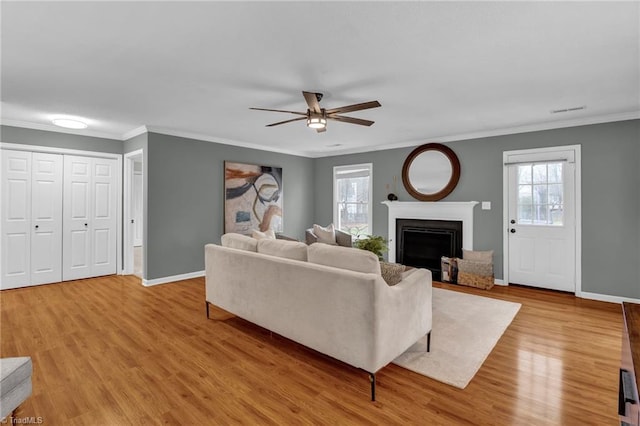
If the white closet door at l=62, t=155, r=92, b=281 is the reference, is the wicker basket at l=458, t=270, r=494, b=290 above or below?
below

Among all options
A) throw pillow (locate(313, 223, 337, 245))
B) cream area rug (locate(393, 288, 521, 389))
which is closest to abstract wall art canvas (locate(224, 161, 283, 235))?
throw pillow (locate(313, 223, 337, 245))

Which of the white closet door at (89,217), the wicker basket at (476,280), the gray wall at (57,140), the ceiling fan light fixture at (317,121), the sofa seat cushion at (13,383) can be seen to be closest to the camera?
the sofa seat cushion at (13,383)

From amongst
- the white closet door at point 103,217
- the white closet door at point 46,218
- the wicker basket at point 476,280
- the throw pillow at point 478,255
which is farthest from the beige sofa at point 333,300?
the white closet door at point 46,218

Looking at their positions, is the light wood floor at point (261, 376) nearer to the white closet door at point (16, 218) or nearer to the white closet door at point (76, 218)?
the white closet door at point (16, 218)

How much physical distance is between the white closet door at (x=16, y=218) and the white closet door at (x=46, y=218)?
2.6 inches

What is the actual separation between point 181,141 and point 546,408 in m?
5.48

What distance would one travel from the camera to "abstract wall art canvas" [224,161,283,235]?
583 centimetres

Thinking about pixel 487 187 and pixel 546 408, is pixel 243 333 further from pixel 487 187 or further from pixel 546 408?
pixel 487 187

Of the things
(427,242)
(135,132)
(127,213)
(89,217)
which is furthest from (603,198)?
(89,217)

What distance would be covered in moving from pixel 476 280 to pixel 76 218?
252 inches

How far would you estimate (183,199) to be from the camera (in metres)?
5.24

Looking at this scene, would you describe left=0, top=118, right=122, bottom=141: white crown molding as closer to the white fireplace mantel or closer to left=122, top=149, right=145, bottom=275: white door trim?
left=122, top=149, right=145, bottom=275: white door trim

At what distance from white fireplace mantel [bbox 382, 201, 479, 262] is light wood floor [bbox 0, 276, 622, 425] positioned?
1831 mm

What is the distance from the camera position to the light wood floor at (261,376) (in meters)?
1.91
